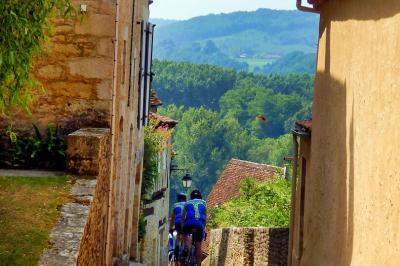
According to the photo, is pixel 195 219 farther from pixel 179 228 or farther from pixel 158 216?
pixel 158 216

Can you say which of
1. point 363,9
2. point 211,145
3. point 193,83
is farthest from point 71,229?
point 193,83

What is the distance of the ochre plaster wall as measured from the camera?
8.67m

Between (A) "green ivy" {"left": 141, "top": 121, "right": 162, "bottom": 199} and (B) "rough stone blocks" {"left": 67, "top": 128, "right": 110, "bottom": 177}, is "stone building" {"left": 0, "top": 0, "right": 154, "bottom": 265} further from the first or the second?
(A) "green ivy" {"left": 141, "top": 121, "right": 162, "bottom": 199}

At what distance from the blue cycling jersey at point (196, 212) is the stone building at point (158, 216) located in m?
4.14

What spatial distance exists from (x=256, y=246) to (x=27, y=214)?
8944 mm

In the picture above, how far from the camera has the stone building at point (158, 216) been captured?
1097 inches

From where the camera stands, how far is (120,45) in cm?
1372

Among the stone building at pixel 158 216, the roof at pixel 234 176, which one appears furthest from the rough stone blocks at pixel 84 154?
the roof at pixel 234 176

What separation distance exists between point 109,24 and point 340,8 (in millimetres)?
2918

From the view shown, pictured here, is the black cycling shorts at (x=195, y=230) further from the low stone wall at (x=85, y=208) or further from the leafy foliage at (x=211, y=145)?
the leafy foliage at (x=211, y=145)

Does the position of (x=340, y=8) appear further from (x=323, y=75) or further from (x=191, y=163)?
(x=191, y=163)

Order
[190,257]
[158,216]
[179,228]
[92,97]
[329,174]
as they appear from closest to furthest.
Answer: [92,97] < [329,174] < [179,228] < [190,257] < [158,216]

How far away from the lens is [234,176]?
57.3 metres

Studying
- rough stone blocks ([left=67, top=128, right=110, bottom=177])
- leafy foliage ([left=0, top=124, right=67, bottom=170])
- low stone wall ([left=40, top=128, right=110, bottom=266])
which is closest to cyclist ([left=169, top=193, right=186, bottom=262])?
low stone wall ([left=40, top=128, right=110, bottom=266])
